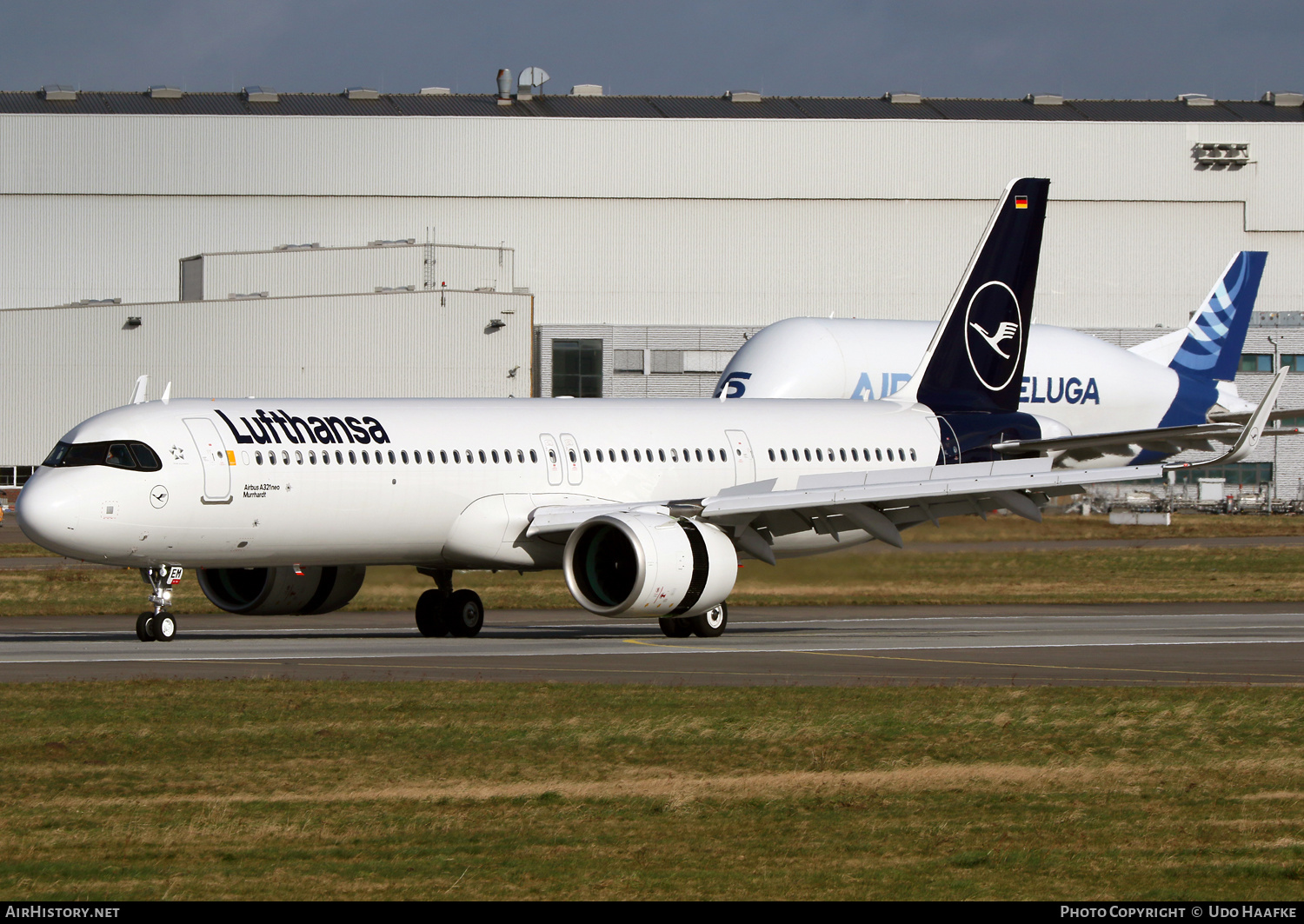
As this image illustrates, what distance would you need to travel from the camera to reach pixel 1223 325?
66062mm

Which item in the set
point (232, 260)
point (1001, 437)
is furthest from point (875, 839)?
point (232, 260)

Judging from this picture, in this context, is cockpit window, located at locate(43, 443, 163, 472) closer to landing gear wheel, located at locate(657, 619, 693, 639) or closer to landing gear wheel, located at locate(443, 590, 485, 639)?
landing gear wheel, located at locate(443, 590, 485, 639)

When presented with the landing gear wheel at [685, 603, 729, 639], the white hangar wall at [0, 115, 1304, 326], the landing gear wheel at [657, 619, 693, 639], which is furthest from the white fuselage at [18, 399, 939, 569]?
the white hangar wall at [0, 115, 1304, 326]

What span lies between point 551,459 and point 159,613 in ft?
24.3

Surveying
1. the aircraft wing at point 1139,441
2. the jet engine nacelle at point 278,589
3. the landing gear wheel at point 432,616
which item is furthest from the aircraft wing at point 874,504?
the jet engine nacelle at point 278,589

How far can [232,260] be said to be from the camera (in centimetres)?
9212

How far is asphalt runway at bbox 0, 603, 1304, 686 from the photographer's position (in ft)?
82.1

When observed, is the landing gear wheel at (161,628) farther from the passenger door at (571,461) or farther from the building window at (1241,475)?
the building window at (1241,475)

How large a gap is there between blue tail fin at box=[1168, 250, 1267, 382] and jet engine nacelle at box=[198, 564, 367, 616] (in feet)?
135

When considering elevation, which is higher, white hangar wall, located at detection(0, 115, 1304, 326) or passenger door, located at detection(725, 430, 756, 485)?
white hangar wall, located at detection(0, 115, 1304, 326)

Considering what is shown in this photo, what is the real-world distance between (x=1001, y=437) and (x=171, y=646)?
18.3 meters

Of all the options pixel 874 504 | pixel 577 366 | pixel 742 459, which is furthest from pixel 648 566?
pixel 577 366

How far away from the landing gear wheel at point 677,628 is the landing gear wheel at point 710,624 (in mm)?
78

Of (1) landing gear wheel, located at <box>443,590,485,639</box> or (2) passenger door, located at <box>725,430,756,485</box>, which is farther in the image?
(2) passenger door, located at <box>725,430,756,485</box>
